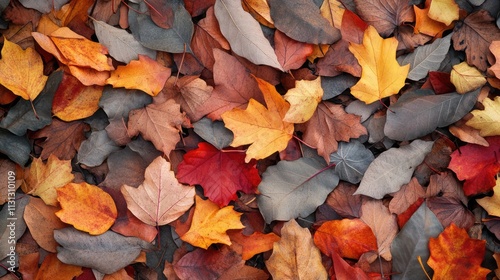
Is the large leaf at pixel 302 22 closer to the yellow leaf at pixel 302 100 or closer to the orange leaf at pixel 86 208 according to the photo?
the yellow leaf at pixel 302 100

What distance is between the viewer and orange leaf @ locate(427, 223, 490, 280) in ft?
4.12

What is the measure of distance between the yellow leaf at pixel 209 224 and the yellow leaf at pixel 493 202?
2.13 feet

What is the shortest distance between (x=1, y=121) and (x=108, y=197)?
0.35 meters

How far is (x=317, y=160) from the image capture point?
1320 millimetres

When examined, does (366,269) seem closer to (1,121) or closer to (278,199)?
(278,199)

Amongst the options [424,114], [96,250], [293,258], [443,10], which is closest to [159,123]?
[96,250]

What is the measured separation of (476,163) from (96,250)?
1017 mm

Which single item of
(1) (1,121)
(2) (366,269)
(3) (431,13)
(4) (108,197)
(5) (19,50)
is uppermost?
(3) (431,13)

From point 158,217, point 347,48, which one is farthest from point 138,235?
point 347,48

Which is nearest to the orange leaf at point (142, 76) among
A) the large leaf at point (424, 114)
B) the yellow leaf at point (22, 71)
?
the yellow leaf at point (22, 71)

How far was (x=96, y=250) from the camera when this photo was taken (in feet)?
4.08

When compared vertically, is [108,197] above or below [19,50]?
below

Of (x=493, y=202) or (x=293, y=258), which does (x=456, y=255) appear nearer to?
(x=493, y=202)

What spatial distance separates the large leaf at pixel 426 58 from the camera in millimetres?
1331
